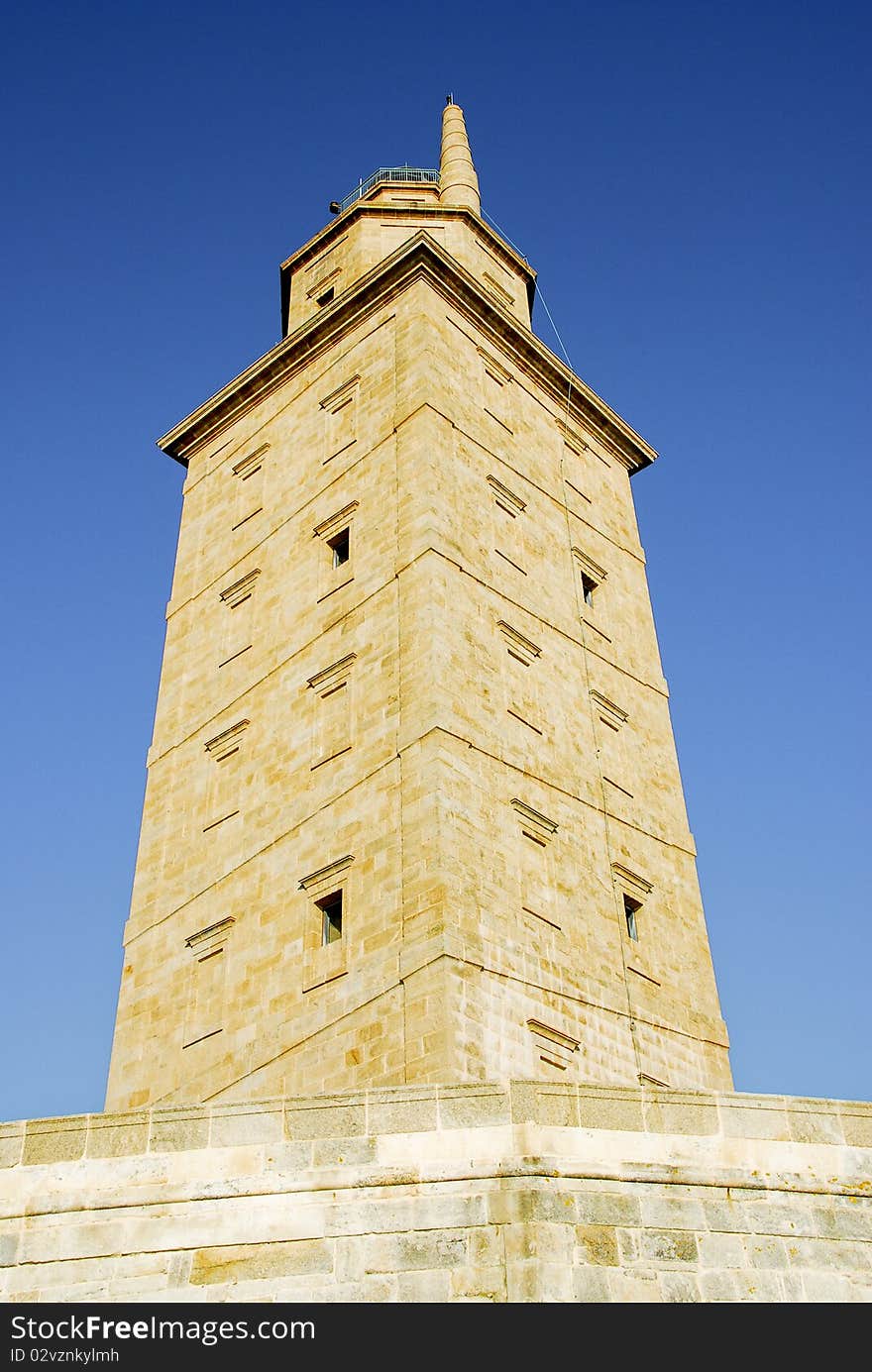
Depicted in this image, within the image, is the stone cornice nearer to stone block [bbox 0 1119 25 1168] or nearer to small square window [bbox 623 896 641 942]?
small square window [bbox 623 896 641 942]

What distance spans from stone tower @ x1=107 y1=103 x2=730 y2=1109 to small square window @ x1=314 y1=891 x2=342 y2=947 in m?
0.04

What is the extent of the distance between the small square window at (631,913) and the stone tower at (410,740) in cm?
8

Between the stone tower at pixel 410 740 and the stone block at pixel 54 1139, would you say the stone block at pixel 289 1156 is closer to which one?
the stone block at pixel 54 1139

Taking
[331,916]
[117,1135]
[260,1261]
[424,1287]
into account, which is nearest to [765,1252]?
[424,1287]

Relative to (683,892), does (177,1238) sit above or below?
below

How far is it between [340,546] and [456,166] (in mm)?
14783

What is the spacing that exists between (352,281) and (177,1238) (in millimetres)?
24638

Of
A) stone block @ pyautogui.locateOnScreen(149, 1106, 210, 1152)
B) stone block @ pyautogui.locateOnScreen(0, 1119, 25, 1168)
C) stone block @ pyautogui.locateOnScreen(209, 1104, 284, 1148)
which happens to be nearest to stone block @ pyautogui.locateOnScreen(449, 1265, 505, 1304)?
stone block @ pyautogui.locateOnScreen(209, 1104, 284, 1148)

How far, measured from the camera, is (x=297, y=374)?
102 feet

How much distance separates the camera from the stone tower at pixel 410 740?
20297 millimetres

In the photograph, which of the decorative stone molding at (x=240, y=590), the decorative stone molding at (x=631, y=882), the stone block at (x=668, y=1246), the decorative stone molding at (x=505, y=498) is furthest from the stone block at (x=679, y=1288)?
the decorative stone molding at (x=240, y=590)
